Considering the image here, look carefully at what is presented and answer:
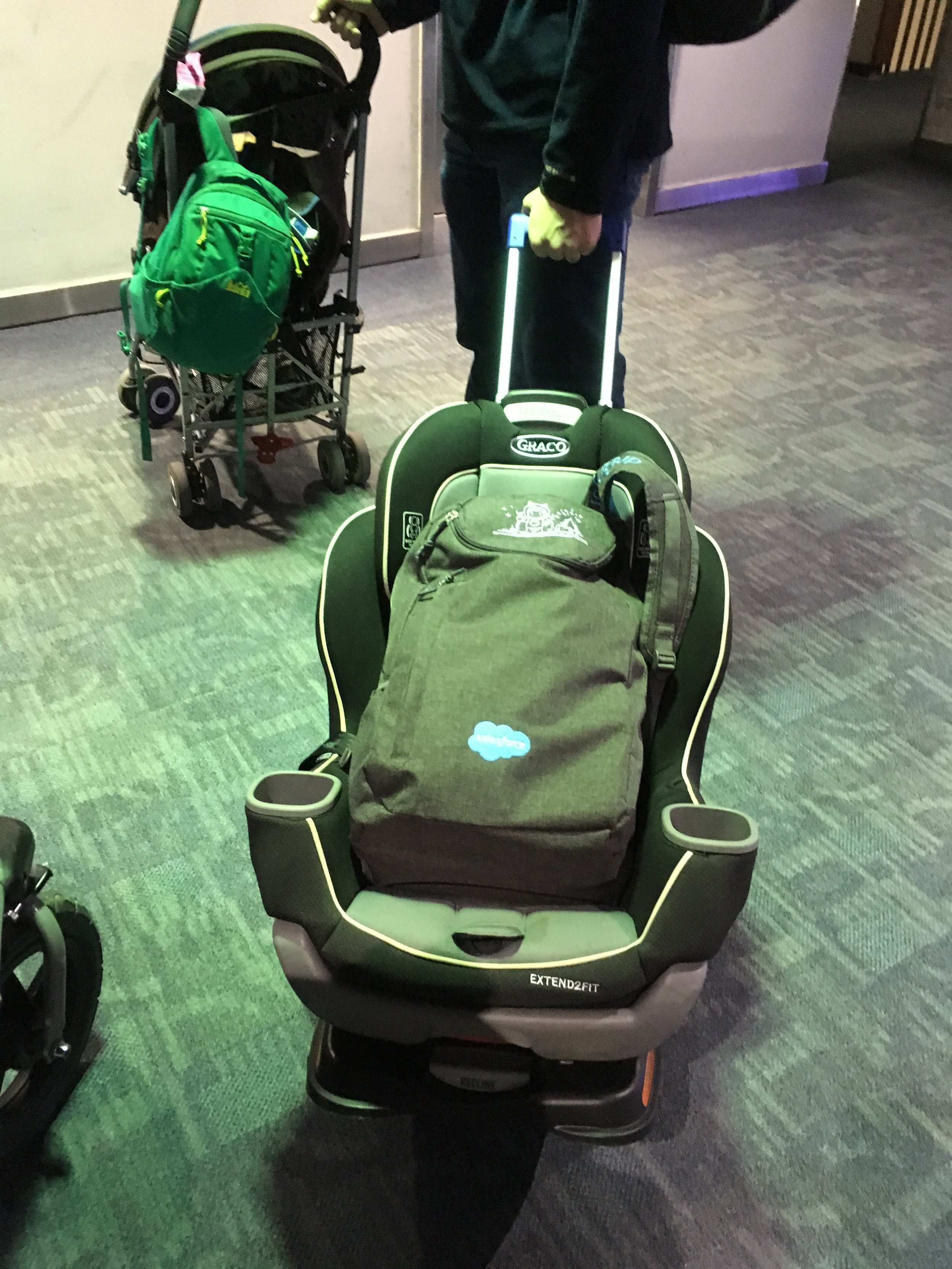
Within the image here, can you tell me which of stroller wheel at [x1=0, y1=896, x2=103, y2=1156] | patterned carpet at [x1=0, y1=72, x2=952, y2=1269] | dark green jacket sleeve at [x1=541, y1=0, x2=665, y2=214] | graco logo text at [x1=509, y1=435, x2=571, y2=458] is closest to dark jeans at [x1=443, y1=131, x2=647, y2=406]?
dark green jacket sleeve at [x1=541, y1=0, x2=665, y2=214]

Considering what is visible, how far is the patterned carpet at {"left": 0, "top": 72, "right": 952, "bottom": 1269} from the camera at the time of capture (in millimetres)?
1102

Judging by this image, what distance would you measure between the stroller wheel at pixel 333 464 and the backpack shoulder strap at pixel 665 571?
124 cm

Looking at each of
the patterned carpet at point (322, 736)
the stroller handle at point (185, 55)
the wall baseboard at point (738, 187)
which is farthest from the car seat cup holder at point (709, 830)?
the wall baseboard at point (738, 187)

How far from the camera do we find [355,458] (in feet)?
7.56

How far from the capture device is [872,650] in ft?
6.35

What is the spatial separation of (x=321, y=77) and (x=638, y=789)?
165cm

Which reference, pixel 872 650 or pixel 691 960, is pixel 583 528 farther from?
pixel 872 650

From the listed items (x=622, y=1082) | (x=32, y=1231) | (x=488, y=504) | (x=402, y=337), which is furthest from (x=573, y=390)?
(x=402, y=337)

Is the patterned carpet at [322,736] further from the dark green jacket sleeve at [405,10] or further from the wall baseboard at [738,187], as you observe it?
the wall baseboard at [738,187]

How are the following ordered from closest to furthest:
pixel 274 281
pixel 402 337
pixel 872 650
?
pixel 274 281, pixel 872 650, pixel 402 337

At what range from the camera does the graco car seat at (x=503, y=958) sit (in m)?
0.92

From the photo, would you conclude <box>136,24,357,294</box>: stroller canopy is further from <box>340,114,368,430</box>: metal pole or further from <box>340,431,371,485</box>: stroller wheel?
<box>340,431,371,485</box>: stroller wheel

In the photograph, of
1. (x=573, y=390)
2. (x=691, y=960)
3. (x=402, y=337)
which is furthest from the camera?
(x=402, y=337)

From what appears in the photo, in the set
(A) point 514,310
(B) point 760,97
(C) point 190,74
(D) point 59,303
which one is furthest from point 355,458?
(B) point 760,97
